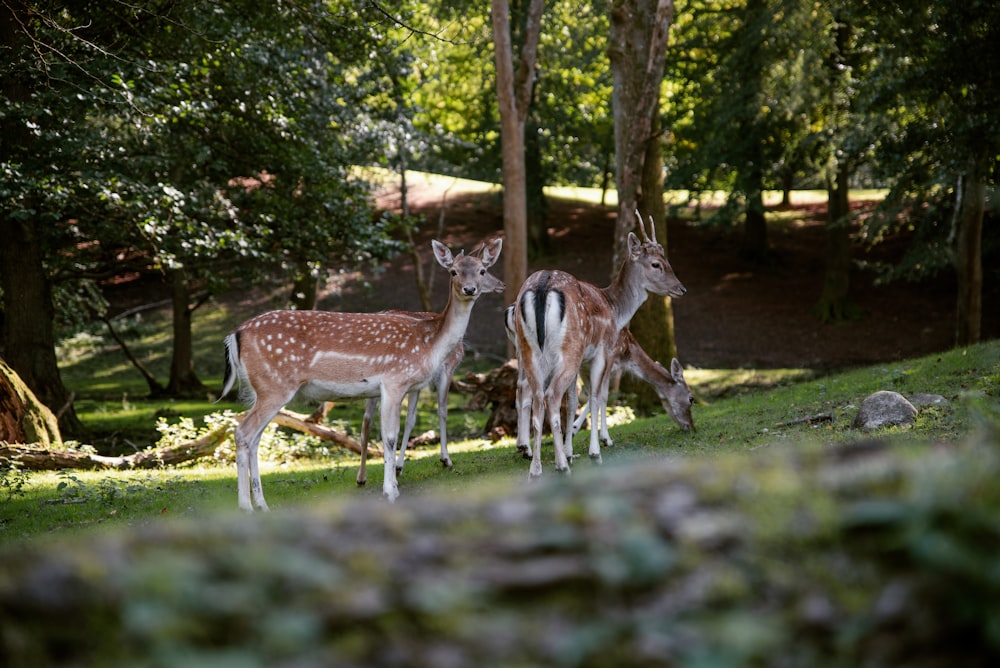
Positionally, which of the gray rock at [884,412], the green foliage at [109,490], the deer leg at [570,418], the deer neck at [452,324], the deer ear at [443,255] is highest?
the deer ear at [443,255]

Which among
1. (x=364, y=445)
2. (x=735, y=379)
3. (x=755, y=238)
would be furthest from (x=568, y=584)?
(x=755, y=238)

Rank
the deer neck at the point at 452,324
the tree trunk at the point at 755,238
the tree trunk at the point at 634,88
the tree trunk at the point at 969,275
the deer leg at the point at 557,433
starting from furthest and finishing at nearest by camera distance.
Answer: the tree trunk at the point at 755,238, the tree trunk at the point at 969,275, the tree trunk at the point at 634,88, the deer neck at the point at 452,324, the deer leg at the point at 557,433

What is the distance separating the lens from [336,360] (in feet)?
28.1

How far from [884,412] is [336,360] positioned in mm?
5564

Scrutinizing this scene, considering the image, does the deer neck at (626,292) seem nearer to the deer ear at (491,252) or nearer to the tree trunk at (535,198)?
the deer ear at (491,252)

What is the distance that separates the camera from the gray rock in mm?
8812

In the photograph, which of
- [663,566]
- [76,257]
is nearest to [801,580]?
[663,566]

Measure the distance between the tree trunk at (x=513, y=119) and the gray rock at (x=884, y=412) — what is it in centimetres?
727

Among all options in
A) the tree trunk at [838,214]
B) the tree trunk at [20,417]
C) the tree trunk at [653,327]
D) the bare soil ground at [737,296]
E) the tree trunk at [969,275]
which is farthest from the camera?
the bare soil ground at [737,296]

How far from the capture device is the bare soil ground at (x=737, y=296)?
23297 millimetres

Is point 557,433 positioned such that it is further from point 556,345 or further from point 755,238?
point 755,238

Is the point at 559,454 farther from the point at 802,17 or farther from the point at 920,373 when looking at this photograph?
the point at 802,17

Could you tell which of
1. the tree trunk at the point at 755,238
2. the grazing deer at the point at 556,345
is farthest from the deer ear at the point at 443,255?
the tree trunk at the point at 755,238

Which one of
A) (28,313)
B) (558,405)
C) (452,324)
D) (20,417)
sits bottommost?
(20,417)
